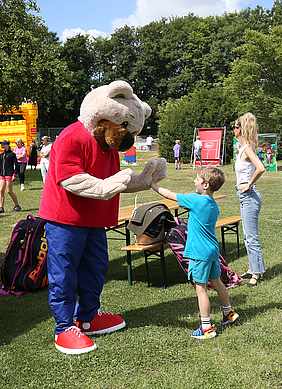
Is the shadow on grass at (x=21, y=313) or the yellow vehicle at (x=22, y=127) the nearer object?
the shadow on grass at (x=21, y=313)

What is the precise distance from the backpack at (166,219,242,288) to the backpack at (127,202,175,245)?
12cm

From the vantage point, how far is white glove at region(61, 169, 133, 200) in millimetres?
4012

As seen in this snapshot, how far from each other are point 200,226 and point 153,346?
104 centimetres

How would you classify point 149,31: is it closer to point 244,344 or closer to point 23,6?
point 23,6

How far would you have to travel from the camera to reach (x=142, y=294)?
18.9ft

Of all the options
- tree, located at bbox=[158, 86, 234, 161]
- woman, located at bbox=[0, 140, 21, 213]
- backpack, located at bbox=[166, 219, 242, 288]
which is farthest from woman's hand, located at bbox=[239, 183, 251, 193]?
tree, located at bbox=[158, 86, 234, 161]

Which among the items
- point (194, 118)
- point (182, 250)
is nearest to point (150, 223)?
point (182, 250)

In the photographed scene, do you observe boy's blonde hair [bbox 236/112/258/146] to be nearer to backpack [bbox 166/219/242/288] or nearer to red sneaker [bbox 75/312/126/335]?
backpack [bbox 166/219/242/288]

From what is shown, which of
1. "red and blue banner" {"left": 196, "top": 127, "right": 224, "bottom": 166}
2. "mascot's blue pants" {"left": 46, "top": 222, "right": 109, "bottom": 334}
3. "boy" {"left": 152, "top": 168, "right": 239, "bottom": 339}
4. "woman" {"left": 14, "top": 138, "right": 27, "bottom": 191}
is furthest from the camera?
"red and blue banner" {"left": 196, "top": 127, "right": 224, "bottom": 166}

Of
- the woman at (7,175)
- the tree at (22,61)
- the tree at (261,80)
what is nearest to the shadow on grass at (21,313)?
the woman at (7,175)

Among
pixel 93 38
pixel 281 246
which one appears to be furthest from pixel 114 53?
pixel 281 246

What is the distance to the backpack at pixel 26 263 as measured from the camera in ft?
19.2

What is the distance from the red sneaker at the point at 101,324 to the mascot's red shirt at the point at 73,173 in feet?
2.80

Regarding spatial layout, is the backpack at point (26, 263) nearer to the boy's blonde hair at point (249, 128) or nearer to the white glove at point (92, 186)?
the white glove at point (92, 186)
